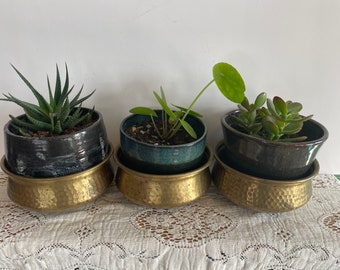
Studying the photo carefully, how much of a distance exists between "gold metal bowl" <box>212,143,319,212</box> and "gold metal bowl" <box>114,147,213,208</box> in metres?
0.07

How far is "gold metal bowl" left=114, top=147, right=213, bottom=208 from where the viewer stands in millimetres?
597

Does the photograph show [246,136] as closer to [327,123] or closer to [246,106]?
[246,106]

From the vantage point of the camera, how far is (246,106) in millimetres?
641

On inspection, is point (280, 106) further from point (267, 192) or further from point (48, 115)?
point (48, 115)

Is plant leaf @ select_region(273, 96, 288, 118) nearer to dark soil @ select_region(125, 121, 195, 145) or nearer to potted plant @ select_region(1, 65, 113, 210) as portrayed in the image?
dark soil @ select_region(125, 121, 195, 145)

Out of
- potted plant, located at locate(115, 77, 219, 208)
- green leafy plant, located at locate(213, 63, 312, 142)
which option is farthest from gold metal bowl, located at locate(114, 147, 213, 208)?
green leafy plant, located at locate(213, 63, 312, 142)

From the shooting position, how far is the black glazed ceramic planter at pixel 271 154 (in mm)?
561

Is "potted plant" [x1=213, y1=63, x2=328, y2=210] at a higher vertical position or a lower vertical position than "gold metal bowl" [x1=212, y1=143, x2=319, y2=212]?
higher

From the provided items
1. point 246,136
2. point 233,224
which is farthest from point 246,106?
point 233,224

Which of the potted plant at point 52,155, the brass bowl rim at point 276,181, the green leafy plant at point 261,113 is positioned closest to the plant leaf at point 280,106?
the green leafy plant at point 261,113

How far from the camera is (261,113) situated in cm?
62

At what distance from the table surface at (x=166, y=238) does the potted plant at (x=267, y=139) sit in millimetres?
60

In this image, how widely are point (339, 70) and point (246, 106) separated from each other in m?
0.24

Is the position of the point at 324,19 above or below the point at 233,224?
above
